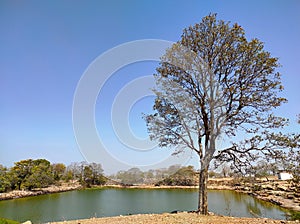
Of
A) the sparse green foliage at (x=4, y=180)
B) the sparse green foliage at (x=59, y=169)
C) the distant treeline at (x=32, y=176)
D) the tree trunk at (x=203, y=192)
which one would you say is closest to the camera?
the tree trunk at (x=203, y=192)

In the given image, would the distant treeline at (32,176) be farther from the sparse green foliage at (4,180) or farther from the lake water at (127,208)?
the lake water at (127,208)

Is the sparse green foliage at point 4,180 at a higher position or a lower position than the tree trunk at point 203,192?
lower

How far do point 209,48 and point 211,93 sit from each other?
1.96 metres

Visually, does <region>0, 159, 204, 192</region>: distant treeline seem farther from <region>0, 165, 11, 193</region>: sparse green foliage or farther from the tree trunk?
the tree trunk

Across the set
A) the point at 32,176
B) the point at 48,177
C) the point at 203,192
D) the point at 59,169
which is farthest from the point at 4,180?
the point at 203,192

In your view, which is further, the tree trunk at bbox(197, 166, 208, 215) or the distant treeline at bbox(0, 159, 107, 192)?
the distant treeline at bbox(0, 159, 107, 192)

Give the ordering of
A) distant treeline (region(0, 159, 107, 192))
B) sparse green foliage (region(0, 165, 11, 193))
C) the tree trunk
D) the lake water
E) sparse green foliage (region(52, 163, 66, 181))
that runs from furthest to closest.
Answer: sparse green foliage (region(52, 163, 66, 181)), distant treeline (region(0, 159, 107, 192)), sparse green foliage (region(0, 165, 11, 193)), the lake water, the tree trunk

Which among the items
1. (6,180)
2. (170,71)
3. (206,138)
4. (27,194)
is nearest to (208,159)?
(206,138)

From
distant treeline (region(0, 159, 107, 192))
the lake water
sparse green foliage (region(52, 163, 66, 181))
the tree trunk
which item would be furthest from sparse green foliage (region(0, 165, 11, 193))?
the tree trunk

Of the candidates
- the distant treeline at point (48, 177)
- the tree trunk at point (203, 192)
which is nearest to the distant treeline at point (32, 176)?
the distant treeline at point (48, 177)

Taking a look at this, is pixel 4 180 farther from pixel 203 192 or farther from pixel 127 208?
pixel 203 192

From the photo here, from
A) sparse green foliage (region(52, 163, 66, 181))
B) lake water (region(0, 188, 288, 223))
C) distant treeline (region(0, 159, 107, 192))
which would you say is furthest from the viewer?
sparse green foliage (region(52, 163, 66, 181))

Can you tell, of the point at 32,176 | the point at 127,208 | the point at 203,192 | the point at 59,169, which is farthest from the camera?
the point at 59,169

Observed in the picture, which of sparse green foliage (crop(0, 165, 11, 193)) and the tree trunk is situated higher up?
the tree trunk
